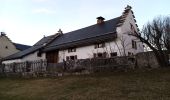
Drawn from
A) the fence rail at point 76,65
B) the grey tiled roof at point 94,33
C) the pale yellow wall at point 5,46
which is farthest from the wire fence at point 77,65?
the pale yellow wall at point 5,46

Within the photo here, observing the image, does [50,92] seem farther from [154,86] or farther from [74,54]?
[74,54]

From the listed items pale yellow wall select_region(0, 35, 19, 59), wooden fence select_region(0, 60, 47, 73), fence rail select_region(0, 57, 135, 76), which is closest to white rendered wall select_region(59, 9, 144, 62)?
fence rail select_region(0, 57, 135, 76)

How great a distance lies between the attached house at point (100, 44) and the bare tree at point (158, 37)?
2369mm

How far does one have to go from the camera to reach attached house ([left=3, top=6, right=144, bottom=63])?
34.6 metres

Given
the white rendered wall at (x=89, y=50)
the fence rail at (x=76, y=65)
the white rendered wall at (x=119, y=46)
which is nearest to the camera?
the fence rail at (x=76, y=65)

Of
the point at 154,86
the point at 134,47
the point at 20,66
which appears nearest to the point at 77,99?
the point at 154,86

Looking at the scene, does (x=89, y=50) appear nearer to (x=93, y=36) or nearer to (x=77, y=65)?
(x=93, y=36)

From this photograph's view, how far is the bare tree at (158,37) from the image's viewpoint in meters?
25.8

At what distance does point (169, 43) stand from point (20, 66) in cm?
2035

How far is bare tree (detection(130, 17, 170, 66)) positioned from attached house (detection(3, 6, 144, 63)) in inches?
93.3

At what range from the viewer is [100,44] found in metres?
36.0

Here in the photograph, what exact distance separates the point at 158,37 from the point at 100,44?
32.6ft

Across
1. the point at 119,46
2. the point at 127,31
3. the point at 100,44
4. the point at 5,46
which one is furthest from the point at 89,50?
the point at 5,46

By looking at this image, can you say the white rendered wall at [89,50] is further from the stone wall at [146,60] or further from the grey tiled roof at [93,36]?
the stone wall at [146,60]
